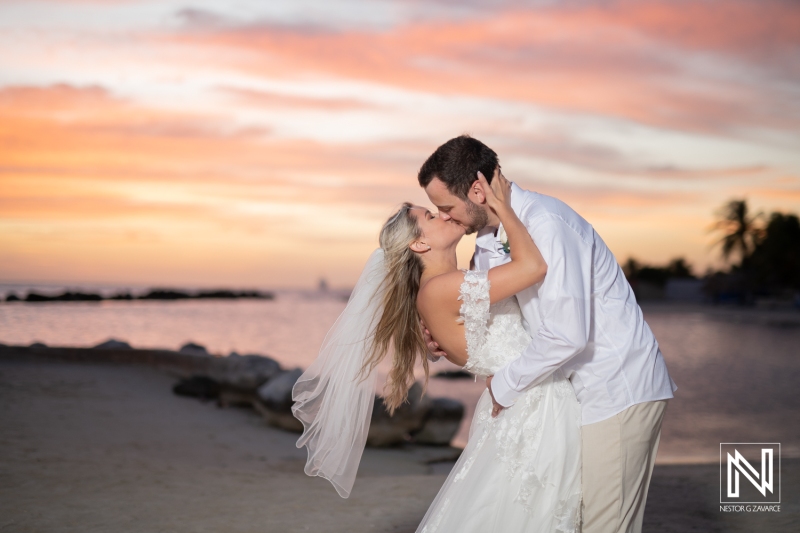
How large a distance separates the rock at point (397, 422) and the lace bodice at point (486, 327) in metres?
5.85

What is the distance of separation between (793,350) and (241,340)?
21.5 m

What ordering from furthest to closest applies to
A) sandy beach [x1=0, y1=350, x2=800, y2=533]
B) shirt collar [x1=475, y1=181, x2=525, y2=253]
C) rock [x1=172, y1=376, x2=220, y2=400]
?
rock [x1=172, y1=376, x2=220, y2=400] → sandy beach [x1=0, y1=350, x2=800, y2=533] → shirt collar [x1=475, y1=181, x2=525, y2=253]

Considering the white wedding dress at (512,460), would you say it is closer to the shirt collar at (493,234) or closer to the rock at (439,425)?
the shirt collar at (493,234)

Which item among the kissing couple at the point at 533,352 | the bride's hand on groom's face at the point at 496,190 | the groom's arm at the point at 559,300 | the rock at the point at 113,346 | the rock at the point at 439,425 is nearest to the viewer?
the groom's arm at the point at 559,300

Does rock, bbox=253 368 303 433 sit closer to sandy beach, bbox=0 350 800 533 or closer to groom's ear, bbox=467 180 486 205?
sandy beach, bbox=0 350 800 533

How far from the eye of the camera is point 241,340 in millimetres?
28000

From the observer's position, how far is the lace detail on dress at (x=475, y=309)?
2.97 meters

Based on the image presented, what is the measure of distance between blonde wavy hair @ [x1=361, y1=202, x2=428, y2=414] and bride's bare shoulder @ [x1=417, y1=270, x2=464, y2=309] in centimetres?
22

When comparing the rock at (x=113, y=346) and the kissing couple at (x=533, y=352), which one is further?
the rock at (x=113, y=346)

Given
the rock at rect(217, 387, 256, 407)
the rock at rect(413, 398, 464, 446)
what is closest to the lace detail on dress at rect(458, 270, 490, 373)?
the rock at rect(413, 398, 464, 446)

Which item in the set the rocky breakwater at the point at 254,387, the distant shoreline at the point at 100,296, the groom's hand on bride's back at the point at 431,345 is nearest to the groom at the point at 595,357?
the groom's hand on bride's back at the point at 431,345

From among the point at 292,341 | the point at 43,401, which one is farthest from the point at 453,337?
the point at 292,341

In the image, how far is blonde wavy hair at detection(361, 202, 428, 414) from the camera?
3.45 meters

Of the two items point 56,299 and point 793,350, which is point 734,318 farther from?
point 56,299
